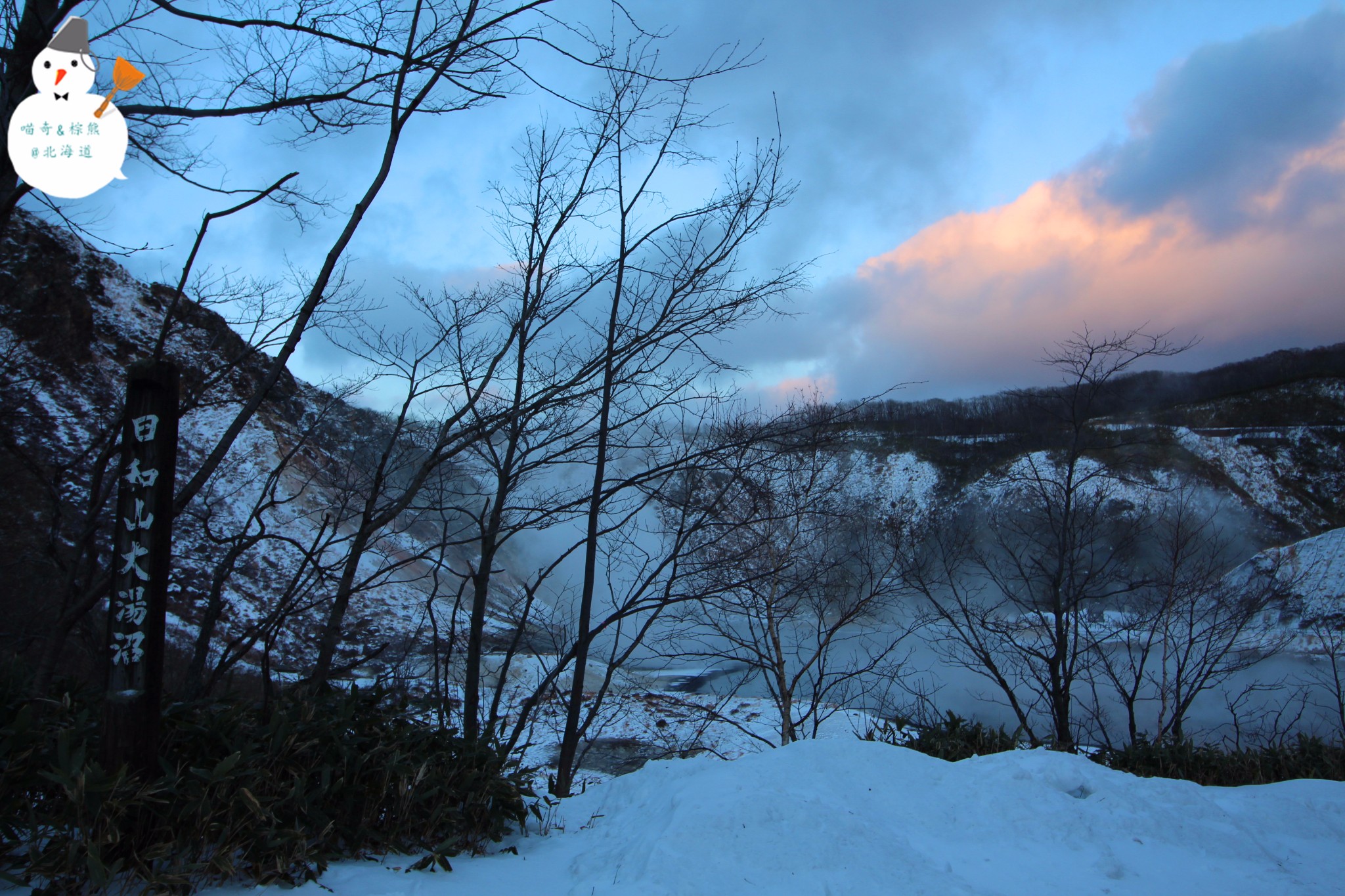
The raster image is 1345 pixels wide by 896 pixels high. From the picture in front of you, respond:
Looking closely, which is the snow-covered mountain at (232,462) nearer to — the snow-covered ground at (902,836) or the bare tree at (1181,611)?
the snow-covered ground at (902,836)

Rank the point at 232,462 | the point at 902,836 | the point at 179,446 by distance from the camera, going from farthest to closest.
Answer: the point at 179,446, the point at 232,462, the point at 902,836

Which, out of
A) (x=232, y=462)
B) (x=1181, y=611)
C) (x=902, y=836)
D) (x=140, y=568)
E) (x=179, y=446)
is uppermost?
(x=179, y=446)

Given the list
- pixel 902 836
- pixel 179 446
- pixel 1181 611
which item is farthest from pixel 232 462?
pixel 1181 611

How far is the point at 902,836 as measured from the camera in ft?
10.8

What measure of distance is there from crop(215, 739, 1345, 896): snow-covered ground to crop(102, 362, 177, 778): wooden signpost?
2.10 feet

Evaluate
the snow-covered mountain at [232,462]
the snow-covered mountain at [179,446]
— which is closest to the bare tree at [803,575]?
the snow-covered mountain at [232,462]

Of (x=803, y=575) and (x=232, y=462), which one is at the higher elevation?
(x=232, y=462)

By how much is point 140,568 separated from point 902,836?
3.32 metres

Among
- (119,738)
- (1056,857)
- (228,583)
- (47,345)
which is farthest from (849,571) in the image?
(47,345)

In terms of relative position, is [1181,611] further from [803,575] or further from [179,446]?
[179,446]

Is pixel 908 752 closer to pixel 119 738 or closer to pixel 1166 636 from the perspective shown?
pixel 119 738

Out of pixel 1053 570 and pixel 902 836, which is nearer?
pixel 902 836

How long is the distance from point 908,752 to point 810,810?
1.39m

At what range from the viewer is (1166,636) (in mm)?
9516
